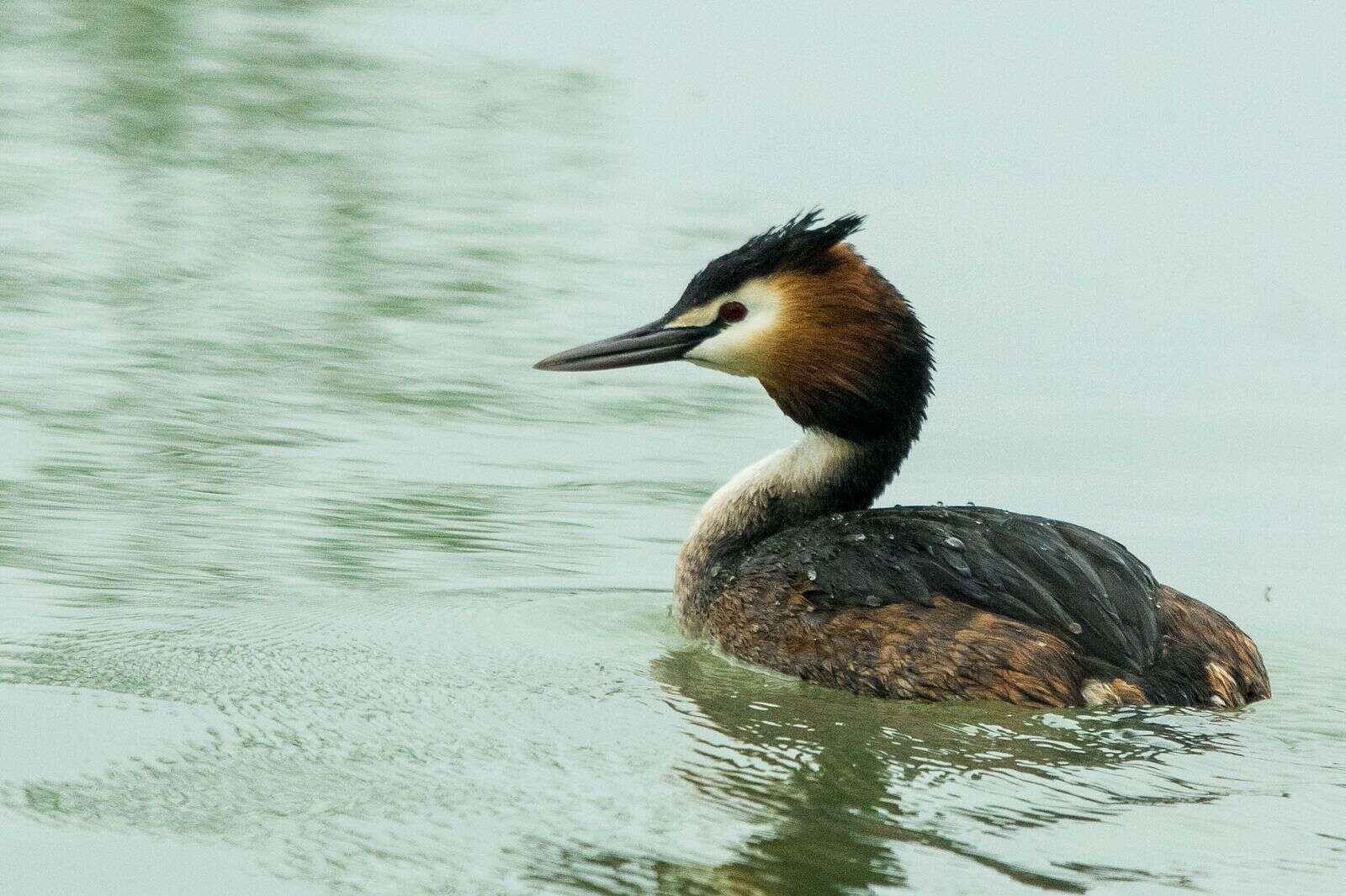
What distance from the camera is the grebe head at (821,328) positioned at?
7.36 meters

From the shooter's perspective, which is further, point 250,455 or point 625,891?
point 250,455

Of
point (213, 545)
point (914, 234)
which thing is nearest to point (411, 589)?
point (213, 545)

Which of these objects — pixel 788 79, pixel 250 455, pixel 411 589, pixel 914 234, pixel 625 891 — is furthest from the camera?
pixel 788 79

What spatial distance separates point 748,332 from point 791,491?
530mm

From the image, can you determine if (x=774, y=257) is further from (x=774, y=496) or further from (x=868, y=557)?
(x=868, y=557)

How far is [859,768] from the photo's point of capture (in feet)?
19.2

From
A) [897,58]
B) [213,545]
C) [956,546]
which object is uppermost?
[897,58]

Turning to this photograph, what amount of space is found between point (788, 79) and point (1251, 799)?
30.2 ft

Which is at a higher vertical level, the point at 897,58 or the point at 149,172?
the point at 897,58

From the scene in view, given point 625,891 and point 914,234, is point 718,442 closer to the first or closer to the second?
point 914,234

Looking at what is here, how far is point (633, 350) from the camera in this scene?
771 cm

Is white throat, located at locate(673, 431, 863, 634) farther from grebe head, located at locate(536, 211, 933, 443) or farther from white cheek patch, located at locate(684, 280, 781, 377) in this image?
white cheek patch, located at locate(684, 280, 781, 377)

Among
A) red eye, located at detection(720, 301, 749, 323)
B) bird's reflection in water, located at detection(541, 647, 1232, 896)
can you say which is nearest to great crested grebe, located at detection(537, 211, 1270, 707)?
red eye, located at detection(720, 301, 749, 323)

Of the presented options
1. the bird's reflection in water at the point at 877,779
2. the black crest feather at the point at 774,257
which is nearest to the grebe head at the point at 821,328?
the black crest feather at the point at 774,257
